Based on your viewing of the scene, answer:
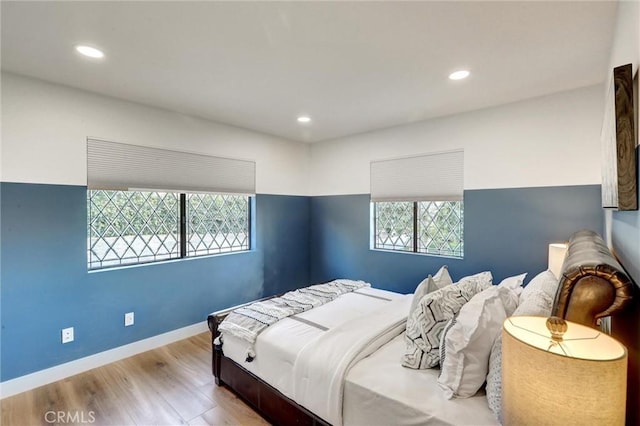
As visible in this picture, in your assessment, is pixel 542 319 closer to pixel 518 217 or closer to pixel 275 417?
pixel 275 417

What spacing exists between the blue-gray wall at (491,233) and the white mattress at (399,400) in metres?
1.95

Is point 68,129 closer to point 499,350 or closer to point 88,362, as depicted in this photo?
point 88,362

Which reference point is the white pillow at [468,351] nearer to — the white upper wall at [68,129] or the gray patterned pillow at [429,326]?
the gray patterned pillow at [429,326]

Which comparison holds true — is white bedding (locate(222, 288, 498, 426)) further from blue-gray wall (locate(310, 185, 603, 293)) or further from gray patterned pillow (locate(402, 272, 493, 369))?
blue-gray wall (locate(310, 185, 603, 293))

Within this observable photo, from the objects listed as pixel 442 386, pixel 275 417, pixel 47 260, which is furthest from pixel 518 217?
pixel 47 260

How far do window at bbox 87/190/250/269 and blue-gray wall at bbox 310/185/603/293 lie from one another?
1465mm

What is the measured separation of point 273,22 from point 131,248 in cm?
257

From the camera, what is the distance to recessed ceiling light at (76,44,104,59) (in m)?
1.96

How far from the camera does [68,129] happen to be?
8.45ft

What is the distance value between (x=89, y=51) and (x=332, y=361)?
100 inches

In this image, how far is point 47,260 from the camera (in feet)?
8.13

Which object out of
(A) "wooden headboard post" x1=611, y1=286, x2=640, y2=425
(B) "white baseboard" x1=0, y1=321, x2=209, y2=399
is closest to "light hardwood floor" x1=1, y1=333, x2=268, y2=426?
(B) "white baseboard" x1=0, y1=321, x2=209, y2=399

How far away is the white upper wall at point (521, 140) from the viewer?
2613mm

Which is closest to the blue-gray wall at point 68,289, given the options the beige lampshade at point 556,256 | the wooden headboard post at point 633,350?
the beige lampshade at point 556,256
